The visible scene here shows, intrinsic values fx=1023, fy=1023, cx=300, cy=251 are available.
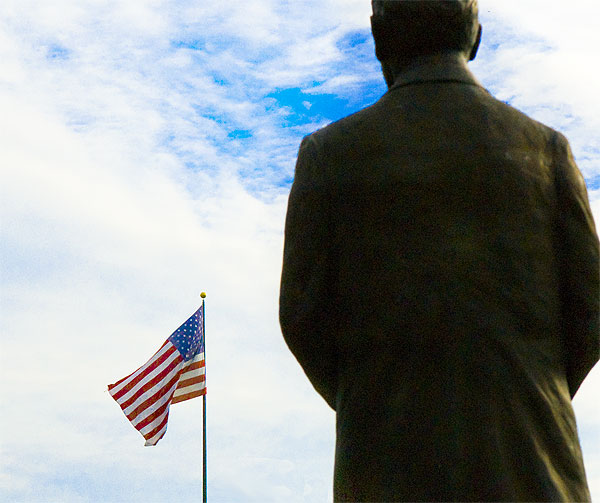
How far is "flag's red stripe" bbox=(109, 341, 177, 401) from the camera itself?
15.7 meters

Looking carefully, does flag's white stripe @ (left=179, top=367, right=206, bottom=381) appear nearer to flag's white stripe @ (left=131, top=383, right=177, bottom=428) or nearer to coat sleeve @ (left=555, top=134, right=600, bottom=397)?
flag's white stripe @ (left=131, top=383, right=177, bottom=428)

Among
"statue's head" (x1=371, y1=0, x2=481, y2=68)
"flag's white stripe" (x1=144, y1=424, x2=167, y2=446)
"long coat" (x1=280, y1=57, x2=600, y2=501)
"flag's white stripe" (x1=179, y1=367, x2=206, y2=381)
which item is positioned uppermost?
"flag's white stripe" (x1=179, y1=367, x2=206, y2=381)

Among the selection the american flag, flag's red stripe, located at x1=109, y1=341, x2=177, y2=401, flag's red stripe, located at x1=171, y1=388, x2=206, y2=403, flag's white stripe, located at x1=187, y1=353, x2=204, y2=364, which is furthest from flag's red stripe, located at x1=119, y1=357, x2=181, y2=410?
flag's red stripe, located at x1=171, y1=388, x2=206, y2=403

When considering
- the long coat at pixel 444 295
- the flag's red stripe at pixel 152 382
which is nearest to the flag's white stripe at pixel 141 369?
the flag's red stripe at pixel 152 382

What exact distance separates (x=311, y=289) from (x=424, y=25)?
118cm

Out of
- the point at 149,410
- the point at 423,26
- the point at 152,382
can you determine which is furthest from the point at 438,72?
the point at 152,382

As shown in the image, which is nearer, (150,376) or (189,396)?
(150,376)

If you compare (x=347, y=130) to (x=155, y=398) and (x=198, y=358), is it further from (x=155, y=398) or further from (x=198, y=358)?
(x=198, y=358)

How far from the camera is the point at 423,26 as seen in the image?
4117mm

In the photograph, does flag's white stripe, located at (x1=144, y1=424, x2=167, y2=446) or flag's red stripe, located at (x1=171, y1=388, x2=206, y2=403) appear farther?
flag's red stripe, located at (x1=171, y1=388, x2=206, y2=403)

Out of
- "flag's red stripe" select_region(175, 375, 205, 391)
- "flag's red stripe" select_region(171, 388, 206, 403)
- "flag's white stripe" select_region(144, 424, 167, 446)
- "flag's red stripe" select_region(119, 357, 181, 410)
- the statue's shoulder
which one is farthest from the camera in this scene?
"flag's red stripe" select_region(175, 375, 205, 391)

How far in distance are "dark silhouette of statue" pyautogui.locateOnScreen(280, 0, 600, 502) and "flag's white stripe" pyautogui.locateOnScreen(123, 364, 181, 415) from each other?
12.1 metres

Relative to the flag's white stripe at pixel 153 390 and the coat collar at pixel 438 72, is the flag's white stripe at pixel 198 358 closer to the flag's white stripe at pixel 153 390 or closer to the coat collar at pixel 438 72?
the flag's white stripe at pixel 153 390

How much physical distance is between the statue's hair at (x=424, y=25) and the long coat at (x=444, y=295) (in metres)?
0.16
